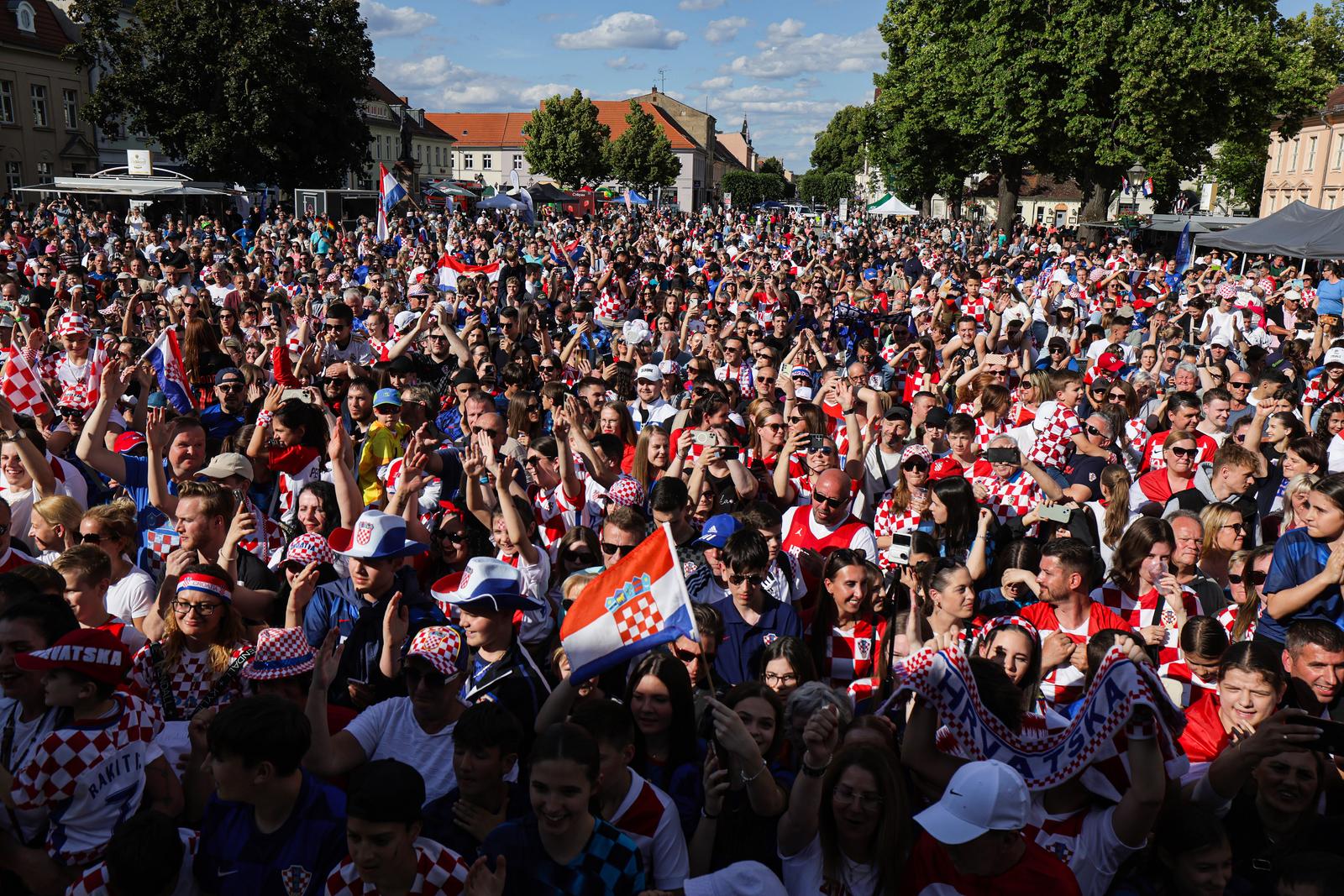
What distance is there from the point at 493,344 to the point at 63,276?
6864mm

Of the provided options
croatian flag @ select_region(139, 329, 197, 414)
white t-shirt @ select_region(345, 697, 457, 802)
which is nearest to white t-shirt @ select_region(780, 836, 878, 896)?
white t-shirt @ select_region(345, 697, 457, 802)

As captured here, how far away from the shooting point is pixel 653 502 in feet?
17.7

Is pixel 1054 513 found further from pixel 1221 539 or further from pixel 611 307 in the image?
pixel 611 307

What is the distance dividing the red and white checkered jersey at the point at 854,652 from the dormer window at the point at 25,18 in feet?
189

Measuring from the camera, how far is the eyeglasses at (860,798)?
117 inches

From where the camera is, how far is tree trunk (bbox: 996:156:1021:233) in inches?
1387

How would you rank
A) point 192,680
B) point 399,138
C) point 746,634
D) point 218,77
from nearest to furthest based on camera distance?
point 192,680 → point 746,634 → point 218,77 → point 399,138

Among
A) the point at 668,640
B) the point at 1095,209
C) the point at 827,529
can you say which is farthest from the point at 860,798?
the point at 1095,209

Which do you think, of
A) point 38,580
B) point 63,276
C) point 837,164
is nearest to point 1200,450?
point 38,580

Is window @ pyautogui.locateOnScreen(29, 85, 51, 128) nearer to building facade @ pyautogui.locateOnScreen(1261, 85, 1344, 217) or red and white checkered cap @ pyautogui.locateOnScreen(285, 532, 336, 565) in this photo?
red and white checkered cap @ pyautogui.locateOnScreen(285, 532, 336, 565)

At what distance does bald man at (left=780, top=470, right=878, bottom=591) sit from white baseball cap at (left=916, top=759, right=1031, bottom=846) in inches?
106

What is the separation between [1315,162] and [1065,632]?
59.8 m

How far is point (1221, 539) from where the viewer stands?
530 cm

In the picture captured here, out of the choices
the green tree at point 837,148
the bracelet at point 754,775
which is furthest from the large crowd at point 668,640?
the green tree at point 837,148
